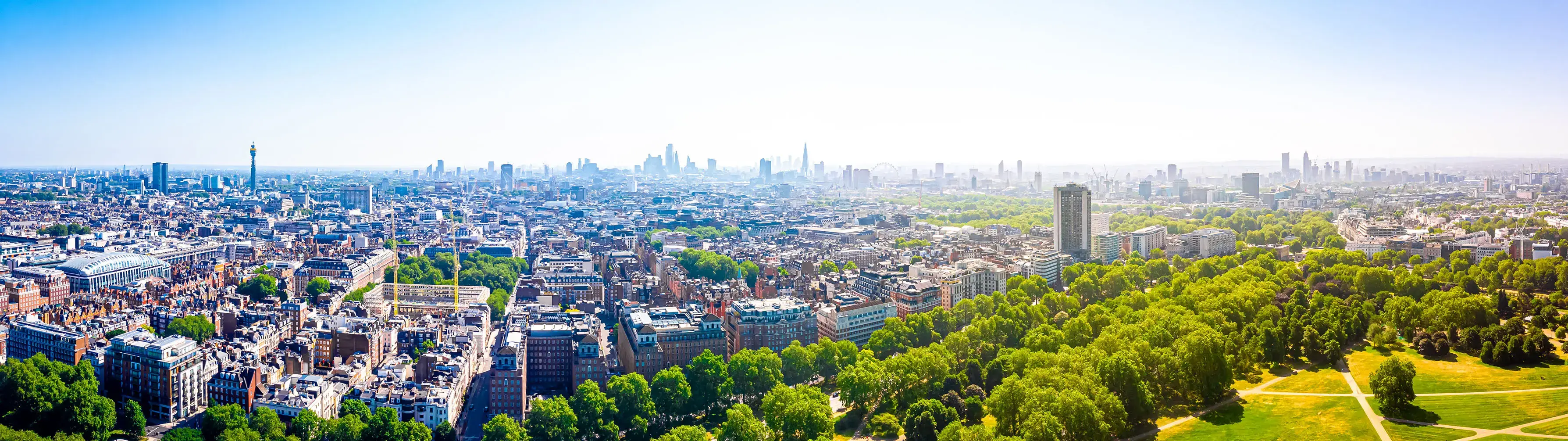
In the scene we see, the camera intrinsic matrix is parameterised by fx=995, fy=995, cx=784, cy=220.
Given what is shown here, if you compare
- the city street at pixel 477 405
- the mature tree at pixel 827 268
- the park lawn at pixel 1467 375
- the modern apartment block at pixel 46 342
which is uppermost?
the mature tree at pixel 827 268

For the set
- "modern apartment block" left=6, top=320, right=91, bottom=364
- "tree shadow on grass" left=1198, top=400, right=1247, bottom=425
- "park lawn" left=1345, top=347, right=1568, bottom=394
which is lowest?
"tree shadow on grass" left=1198, top=400, right=1247, bottom=425

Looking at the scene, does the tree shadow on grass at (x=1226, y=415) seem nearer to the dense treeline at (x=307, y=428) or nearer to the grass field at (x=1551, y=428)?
the grass field at (x=1551, y=428)

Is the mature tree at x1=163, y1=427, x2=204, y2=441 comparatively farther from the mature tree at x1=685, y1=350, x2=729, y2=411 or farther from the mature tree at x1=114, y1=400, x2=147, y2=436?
the mature tree at x1=685, y1=350, x2=729, y2=411

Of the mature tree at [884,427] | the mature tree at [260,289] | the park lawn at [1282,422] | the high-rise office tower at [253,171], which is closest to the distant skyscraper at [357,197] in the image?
the high-rise office tower at [253,171]

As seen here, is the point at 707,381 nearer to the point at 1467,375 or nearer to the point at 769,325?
the point at 769,325

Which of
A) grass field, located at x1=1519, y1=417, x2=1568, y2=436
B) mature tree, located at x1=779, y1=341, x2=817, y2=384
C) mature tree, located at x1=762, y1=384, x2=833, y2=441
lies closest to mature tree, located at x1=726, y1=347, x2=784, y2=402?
mature tree, located at x1=779, y1=341, x2=817, y2=384
